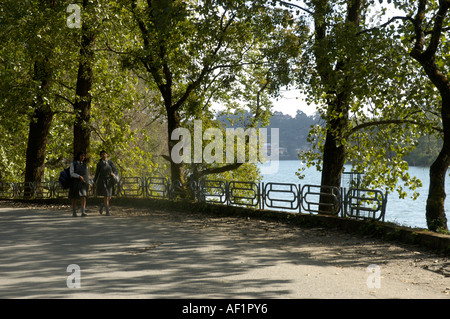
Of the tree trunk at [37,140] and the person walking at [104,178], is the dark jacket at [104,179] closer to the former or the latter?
the person walking at [104,178]

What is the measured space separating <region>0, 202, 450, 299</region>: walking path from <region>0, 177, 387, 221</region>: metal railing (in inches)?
39.1

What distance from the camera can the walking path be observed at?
7012mm

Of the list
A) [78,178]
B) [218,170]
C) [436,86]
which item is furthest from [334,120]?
[218,170]

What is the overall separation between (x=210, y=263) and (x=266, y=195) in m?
7.77

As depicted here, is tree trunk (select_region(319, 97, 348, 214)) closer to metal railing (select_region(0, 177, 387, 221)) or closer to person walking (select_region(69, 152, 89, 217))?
metal railing (select_region(0, 177, 387, 221))

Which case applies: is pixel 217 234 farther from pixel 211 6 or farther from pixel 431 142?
pixel 431 142

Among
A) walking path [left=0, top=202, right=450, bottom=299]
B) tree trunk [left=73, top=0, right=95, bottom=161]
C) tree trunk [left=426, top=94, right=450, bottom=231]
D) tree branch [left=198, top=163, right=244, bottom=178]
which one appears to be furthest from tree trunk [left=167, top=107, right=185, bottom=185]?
tree trunk [left=426, top=94, right=450, bottom=231]

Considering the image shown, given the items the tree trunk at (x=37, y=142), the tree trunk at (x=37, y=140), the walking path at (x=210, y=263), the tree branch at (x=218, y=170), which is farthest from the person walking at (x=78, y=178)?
the tree branch at (x=218, y=170)

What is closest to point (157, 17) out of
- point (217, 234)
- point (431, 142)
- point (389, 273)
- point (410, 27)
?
point (217, 234)

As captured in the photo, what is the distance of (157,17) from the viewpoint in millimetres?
13500

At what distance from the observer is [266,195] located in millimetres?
16562

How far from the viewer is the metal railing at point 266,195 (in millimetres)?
13070

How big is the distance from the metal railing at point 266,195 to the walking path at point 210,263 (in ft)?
3.26

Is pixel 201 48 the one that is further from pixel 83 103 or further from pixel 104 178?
pixel 83 103
